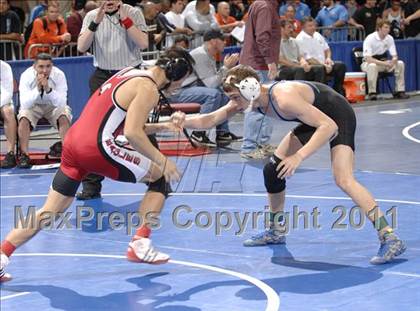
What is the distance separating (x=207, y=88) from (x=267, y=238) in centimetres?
536

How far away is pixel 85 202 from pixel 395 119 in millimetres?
6642

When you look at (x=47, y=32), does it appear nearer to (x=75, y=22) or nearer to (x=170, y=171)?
(x=75, y=22)

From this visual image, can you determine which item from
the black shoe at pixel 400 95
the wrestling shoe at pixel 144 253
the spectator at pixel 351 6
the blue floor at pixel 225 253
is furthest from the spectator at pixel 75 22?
the wrestling shoe at pixel 144 253

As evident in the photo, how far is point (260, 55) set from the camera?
11383 millimetres

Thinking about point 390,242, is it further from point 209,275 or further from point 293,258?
point 209,275

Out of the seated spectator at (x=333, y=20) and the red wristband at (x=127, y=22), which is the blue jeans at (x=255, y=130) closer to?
the red wristband at (x=127, y=22)

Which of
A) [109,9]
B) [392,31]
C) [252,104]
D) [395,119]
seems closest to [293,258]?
[252,104]

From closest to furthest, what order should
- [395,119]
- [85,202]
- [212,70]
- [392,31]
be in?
1. [85,202]
2. [212,70]
3. [395,119]
4. [392,31]

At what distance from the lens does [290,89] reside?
6.54 meters

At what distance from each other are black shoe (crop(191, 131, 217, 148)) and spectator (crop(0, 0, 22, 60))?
4.16 metres

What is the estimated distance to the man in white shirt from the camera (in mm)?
17500

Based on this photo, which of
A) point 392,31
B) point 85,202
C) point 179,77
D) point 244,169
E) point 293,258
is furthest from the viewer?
point 392,31

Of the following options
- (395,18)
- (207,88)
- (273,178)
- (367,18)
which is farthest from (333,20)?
(273,178)

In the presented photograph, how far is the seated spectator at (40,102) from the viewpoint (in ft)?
36.9
